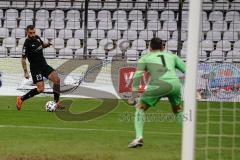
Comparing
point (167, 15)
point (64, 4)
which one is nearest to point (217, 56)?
point (167, 15)

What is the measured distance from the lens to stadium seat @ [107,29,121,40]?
28.1 metres

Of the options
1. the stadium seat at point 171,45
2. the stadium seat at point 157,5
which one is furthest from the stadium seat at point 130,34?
the stadium seat at point 157,5

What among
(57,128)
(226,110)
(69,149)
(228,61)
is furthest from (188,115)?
(228,61)

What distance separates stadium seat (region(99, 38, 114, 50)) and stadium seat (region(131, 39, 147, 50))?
3.11 ft

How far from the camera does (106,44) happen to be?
26984 mm

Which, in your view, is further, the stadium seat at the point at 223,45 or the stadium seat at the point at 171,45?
the stadium seat at the point at 223,45

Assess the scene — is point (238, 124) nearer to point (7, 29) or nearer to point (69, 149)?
point (69, 149)

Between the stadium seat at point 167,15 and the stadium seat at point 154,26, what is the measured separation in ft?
1.95

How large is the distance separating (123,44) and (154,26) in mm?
2721

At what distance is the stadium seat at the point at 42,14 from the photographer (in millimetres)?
29609

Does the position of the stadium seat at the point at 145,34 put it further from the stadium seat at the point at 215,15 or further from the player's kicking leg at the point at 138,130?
the player's kicking leg at the point at 138,130

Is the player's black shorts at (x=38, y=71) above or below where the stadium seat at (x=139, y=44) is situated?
below

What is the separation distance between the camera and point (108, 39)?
2781 centimetres

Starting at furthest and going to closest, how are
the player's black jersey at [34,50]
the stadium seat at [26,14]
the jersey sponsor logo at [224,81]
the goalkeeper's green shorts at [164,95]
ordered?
the stadium seat at [26,14] → the jersey sponsor logo at [224,81] → the player's black jersey at [34,50] → the goalkeeper's green shorts at [164,95]
